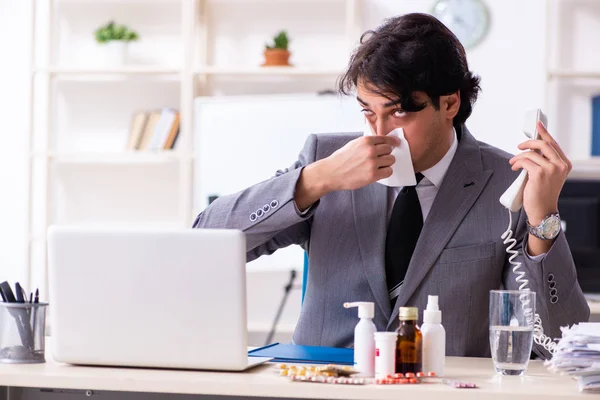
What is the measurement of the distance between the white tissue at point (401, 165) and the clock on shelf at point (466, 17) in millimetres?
2742

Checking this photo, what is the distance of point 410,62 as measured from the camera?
1959 mm

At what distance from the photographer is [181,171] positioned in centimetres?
445

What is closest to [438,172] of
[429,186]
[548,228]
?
[429,186]

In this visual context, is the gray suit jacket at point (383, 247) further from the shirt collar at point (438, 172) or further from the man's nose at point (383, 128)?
the man's nose at point (383, 128)

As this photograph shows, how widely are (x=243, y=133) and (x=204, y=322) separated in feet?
9.77

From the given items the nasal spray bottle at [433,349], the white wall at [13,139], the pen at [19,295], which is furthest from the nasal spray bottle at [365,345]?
the white wall at [13,139]

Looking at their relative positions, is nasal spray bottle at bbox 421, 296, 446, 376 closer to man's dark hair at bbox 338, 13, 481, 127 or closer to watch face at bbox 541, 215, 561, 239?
watch face at bbox 541, 215, 561, 239

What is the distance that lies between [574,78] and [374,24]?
1.06 metres

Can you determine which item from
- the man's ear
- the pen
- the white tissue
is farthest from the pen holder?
the man's ear

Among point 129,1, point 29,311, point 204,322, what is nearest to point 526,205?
point 204,322

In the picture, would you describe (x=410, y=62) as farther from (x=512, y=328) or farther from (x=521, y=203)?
(x=512, y=328)

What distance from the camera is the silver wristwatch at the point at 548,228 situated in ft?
5.57

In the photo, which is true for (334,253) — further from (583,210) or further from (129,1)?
(129,1)

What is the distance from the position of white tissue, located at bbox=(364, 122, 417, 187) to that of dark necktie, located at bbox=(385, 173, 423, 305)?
0.05m
